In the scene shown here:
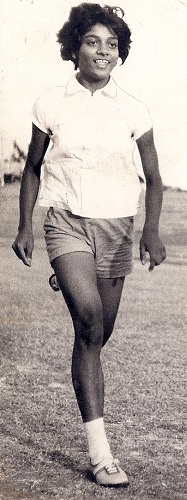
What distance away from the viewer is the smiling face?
4309mm

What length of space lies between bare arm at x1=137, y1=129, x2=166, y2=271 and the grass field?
65mm

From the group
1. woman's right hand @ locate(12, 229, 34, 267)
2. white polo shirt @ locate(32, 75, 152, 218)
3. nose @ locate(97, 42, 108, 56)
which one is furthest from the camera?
woman's right hand @ locate(12, 229, 34, 267)

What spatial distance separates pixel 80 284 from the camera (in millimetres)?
4035

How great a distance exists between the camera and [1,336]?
5.60 m

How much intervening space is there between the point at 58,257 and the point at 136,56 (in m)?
1.33

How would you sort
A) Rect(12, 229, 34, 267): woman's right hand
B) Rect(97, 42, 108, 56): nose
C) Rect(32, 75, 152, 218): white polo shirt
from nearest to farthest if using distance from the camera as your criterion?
Rect(32, 75, 152, 218): white polo shirt
Rect(97, 42, 108, 56): nose
Rect(12, 229, 34, 267): woman's right hand

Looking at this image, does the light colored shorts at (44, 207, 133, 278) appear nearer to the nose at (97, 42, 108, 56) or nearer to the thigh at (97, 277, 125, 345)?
the thigh at (97, 277, 125, 345)

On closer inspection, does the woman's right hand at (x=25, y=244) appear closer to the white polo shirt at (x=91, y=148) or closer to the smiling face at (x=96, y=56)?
the white polo shirt at (x=91, y=148)

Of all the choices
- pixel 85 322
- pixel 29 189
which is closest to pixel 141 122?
pixel 29 189

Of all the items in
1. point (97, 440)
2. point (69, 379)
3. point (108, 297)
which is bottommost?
point (69, 379)

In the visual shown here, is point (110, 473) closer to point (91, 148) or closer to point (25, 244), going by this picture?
point (25, 244)

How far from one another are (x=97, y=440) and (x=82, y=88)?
1479 mm

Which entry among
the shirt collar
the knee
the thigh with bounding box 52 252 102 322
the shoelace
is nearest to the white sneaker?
the shoelace

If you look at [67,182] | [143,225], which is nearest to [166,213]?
[143,225]
